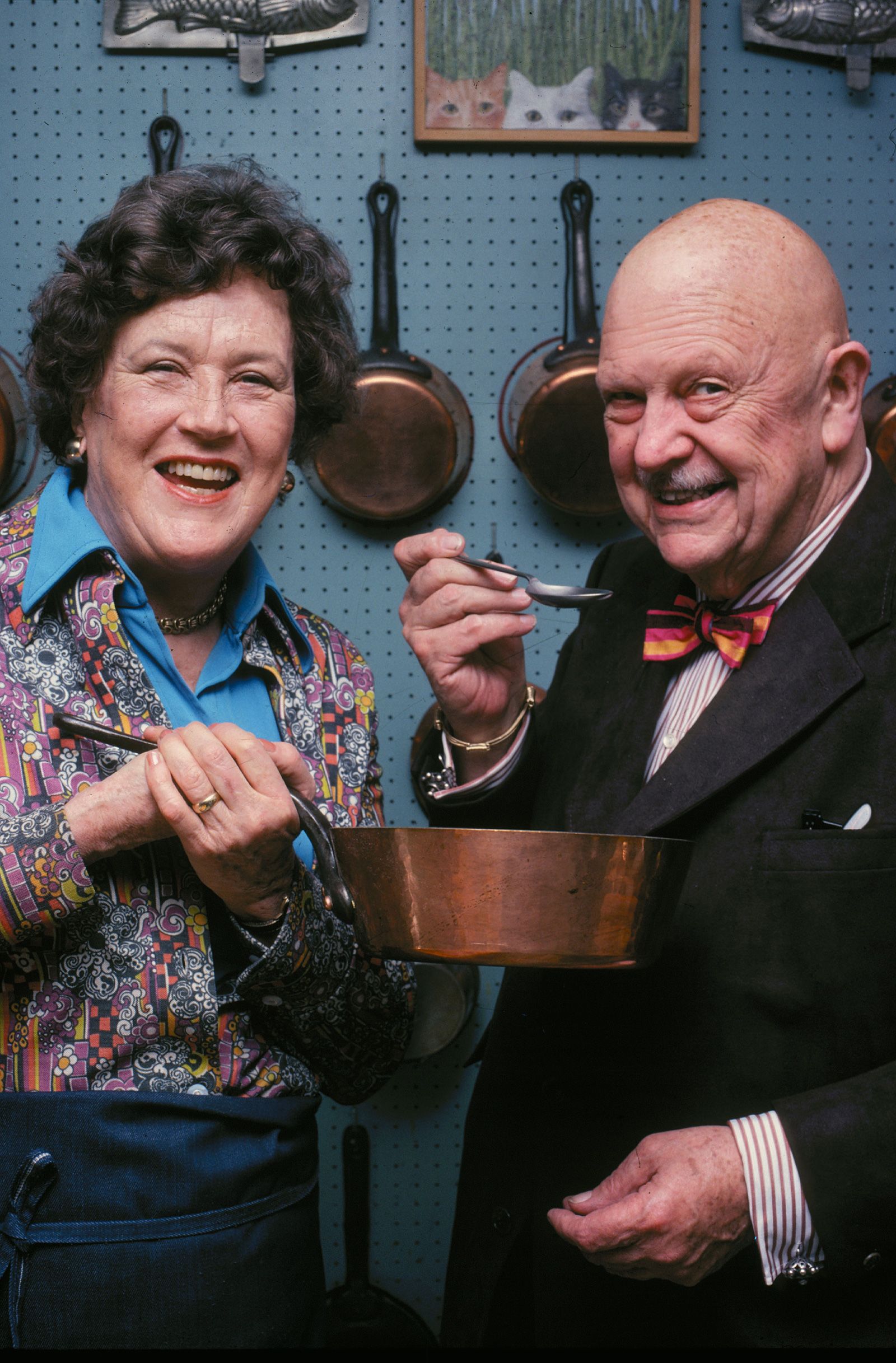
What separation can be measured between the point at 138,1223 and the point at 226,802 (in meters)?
0.40

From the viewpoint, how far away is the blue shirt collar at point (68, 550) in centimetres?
124

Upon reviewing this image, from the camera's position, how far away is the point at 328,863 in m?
1.14

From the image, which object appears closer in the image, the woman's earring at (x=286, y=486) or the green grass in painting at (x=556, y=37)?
the woman's earring at (x=286, y=486)

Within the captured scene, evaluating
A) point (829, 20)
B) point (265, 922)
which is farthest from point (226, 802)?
point (829, 20)

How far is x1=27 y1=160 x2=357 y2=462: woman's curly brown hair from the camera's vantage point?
1.30m

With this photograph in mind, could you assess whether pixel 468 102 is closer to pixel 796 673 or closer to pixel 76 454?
Answer: pixel 76 454

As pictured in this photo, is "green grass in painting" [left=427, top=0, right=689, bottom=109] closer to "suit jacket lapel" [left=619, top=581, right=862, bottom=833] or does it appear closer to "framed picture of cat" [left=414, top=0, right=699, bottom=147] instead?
"framed picture of cat" [left=414, top=0, right=699, bottom=147]

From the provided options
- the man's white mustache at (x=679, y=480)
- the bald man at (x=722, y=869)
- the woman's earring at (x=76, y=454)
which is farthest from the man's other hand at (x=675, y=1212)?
the woman's earring at (x=76, y=454)

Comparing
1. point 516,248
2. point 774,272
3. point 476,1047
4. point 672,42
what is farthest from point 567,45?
point 476,1047

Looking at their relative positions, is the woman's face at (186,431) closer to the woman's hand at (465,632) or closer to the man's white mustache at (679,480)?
the woman's hand at (465,632)

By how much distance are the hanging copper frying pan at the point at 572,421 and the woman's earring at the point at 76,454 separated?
3.42 ft

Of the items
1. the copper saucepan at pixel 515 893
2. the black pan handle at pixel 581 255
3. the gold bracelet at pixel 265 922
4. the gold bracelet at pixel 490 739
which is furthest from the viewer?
the black pan handle at pixel 581 255

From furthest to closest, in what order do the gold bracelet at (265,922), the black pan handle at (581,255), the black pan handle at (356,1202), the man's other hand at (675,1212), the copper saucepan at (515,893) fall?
the black pan handle at (581,255) < the black pan handle at (356,1202) < the gold bracelet at (265,922) < the man's other hand at (675,1212) < the copper saucepan at (515,893)

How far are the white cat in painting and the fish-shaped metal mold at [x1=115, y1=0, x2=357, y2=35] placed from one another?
34 centimetres
